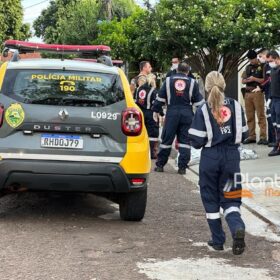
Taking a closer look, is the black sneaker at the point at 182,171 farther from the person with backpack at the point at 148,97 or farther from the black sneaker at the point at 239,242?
the black sneaker at the point at 239,242

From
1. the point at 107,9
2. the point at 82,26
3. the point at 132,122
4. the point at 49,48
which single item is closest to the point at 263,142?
the point at 49,48

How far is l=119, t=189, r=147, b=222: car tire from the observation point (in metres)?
6.16

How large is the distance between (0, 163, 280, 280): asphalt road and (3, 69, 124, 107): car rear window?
127 cm

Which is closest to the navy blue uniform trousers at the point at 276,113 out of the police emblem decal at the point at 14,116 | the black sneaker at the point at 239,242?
the black sneaker at the point at 239,242

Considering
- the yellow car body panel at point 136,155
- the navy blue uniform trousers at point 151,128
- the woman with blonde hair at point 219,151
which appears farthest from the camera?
the navy blue uniform trousers at point 151,128

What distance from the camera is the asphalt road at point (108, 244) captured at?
15.2 ft

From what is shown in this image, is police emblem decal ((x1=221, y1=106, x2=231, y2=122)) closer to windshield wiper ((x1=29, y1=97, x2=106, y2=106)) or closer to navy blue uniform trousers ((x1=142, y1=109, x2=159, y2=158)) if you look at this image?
windshield wiper ((x1=29, y1=97, x2=106, y2=106))

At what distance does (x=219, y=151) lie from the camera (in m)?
5.27

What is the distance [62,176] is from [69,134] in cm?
43

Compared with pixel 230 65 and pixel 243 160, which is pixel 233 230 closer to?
pixel 243 160

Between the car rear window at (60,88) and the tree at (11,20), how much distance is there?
137 ft

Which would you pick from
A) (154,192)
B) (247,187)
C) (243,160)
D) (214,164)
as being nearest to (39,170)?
(214,164)

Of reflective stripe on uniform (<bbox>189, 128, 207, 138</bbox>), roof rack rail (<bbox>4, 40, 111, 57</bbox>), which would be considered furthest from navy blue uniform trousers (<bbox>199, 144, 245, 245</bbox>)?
roof rack rail (<bbox>4, 40, 111, 57</bbox>)

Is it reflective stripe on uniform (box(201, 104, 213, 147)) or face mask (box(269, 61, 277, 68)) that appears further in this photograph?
face mask (box(269, 61, 277, 68))
